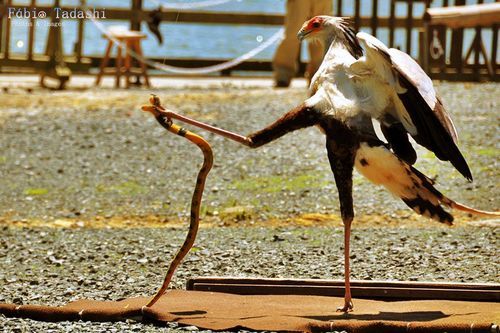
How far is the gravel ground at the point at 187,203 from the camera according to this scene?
34.0ft

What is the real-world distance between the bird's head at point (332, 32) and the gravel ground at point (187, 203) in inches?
84.1

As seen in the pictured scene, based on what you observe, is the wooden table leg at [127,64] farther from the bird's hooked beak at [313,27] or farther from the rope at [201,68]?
the bird's hooked beak at [313,27]

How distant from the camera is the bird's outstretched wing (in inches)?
327

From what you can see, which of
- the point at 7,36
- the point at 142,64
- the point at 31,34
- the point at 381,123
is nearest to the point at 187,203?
the point at 381,123

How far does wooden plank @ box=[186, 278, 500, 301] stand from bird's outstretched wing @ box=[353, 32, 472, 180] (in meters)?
0.84

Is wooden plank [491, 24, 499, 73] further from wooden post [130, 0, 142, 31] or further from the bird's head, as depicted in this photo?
the bird's head

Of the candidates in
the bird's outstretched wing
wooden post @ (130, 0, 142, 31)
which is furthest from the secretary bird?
wooden post @ (130, 0, 142, 31)

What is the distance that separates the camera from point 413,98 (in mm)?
8352

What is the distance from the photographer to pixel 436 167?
1484 cm

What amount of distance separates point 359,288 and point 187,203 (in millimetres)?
5106

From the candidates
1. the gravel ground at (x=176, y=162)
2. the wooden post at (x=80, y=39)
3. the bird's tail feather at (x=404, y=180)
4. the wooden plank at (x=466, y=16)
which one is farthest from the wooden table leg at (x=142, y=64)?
the bird's tail feather at (x=404, y=180)

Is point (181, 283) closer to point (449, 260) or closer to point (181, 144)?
point (449, 260)

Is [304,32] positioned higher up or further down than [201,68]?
higher up

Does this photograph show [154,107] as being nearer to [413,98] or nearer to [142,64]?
[413,98]
